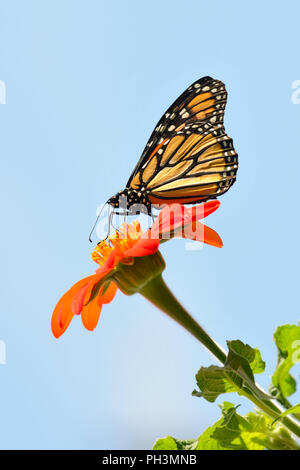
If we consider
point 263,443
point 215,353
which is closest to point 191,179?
point 215,353

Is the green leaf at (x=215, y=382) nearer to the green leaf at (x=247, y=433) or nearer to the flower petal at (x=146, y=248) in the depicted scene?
the green leaf at (x=247, y=433)

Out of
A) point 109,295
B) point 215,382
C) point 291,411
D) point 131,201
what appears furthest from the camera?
Answer: point 131,201

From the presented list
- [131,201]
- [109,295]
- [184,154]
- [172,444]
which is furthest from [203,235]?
[184,154]

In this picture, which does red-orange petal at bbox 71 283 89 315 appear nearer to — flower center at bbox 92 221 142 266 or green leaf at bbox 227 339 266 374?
flower center at bbox 92 221 142 266

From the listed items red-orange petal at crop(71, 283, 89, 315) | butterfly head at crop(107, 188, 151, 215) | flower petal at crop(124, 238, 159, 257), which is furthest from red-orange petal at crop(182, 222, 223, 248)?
butterfly head at crop(107, 188, 151, 215)

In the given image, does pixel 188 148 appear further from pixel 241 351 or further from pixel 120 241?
pixel 241 351

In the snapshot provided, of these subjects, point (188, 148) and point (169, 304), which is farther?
point (188, 148)
